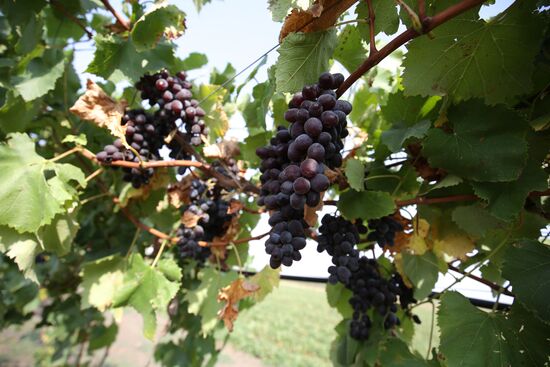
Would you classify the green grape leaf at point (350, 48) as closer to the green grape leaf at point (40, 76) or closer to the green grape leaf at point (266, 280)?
the green grape leaf at point (266, 280)

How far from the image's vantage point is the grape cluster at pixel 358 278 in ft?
3.39

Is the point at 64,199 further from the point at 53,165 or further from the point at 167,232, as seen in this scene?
the point at 167,232

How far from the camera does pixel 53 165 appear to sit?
4.27 ft

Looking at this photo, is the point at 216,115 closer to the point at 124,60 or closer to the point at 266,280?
the point at 124,60

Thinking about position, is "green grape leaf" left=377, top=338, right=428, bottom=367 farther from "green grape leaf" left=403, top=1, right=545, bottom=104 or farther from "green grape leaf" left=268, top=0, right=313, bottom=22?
"green grape leaf" left=268, top=0, right=313, bottom=22

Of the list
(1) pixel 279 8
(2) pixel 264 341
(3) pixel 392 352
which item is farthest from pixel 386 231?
(2) pixel 264 341

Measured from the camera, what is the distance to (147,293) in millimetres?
Result: 1549

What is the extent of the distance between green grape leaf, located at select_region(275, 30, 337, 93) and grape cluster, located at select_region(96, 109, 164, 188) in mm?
727

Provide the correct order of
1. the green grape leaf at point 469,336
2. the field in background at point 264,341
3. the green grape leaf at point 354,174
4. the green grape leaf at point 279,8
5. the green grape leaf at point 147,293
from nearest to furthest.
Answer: the green grape leaf at point 279,8
the green grape leaf at point 469,336
the green grape leaf at point 354,174
the green grape leaf at point 147,293
the field in background at point 264,341

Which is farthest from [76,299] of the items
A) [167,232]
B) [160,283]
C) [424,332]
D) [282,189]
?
[424,332]

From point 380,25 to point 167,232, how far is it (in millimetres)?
1760

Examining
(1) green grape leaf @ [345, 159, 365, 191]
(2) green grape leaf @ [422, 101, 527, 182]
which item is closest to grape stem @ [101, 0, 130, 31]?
(1) green grape leaf @ [345, 159, 365, 191]

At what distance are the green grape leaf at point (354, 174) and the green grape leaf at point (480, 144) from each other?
0.21 meters

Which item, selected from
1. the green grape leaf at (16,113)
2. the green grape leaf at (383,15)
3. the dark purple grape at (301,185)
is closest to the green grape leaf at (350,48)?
the green grape leaf at (383,15)
